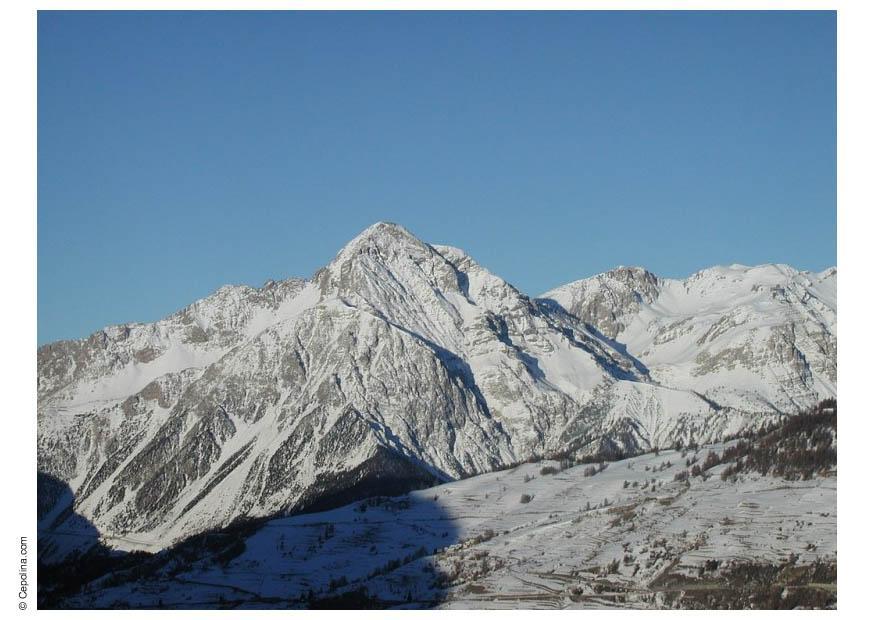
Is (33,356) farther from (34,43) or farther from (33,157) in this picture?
(34,43)
